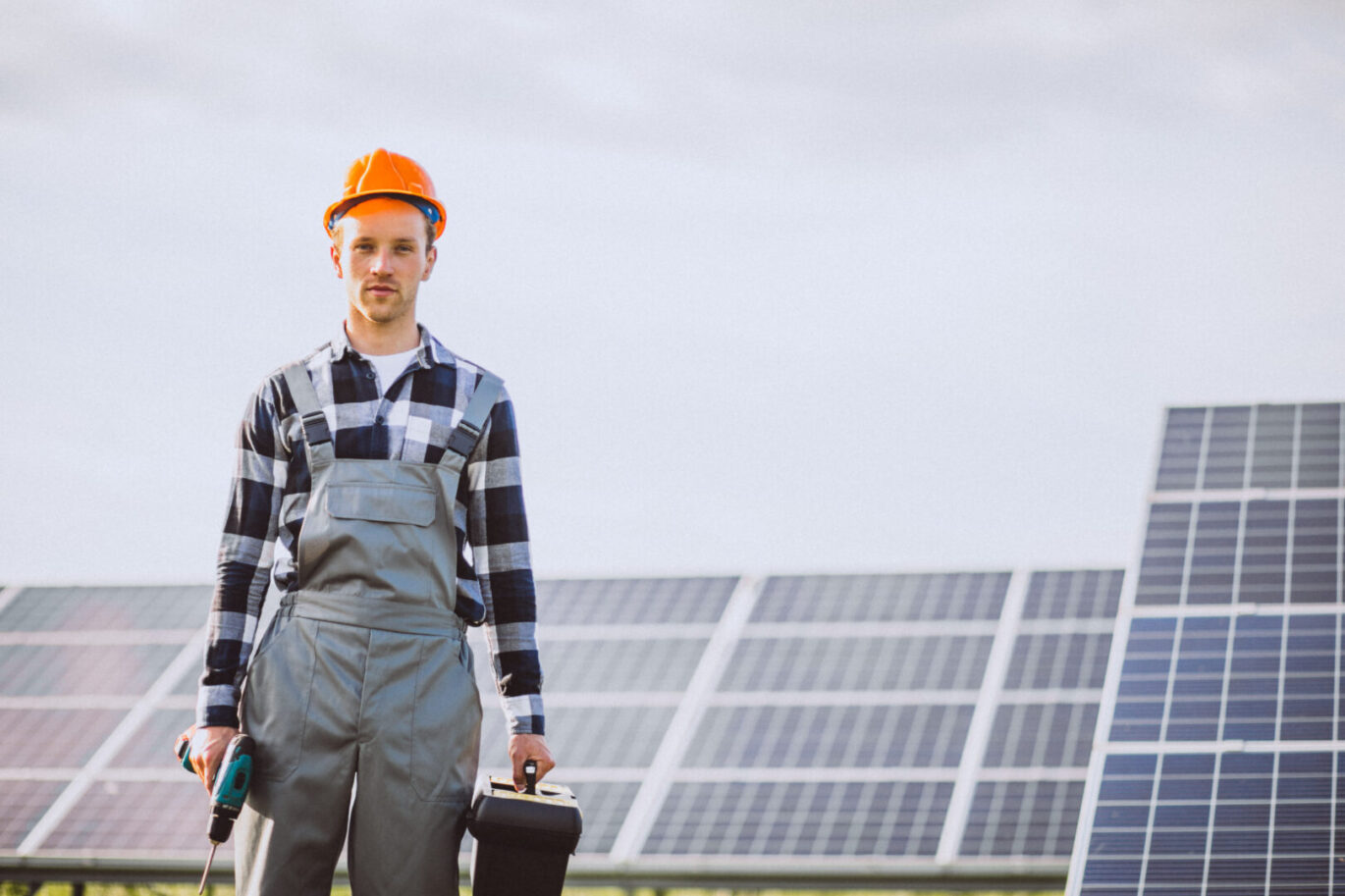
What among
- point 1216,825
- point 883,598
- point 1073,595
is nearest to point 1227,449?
point 1073,595

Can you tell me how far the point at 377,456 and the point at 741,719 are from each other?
10.7 m

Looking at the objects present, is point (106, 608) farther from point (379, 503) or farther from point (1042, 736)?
point (379, 503)

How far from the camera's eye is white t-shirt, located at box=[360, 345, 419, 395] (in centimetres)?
409

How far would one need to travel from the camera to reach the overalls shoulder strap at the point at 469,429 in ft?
13.3

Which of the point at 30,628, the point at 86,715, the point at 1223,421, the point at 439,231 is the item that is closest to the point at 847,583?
the point at 1223,421

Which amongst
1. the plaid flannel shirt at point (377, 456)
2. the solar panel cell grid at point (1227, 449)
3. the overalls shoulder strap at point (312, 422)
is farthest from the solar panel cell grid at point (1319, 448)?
the overalls shoulder strap at point (312, 422)

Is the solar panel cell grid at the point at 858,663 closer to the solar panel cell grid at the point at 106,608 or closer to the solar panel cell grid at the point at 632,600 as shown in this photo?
the solar panel cell grid at the point at 632,600

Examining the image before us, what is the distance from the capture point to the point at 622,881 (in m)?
12.3

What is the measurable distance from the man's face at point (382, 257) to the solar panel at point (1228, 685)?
5.51m

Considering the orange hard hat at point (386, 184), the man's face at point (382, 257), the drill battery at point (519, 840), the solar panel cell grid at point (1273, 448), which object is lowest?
the solar panel cell grid at point (1273, 448)

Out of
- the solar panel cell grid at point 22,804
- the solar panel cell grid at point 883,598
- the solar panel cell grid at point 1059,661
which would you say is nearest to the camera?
the solar panel cell grid at point 22,804

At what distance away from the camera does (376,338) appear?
13.5 feet


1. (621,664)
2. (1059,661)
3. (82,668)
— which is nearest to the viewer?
(1059,661)

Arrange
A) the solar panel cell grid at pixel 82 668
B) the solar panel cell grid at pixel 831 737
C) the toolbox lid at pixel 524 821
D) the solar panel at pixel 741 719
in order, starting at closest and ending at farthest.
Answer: the toolbox lid at pixel 524 821 → the solar panel at pixel 741 719 → the solar panel cell grid at pixel 831 737 → the solar panel cell grid at pixel 82 668
